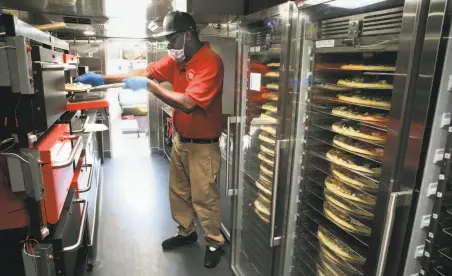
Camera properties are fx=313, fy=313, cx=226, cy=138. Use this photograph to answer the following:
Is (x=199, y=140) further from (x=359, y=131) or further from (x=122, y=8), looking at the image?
(x=359, y=131)

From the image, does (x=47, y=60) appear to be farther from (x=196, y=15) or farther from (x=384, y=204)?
(x=384, y=204)

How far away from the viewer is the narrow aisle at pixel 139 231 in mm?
2588

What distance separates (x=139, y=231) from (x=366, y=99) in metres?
2.57

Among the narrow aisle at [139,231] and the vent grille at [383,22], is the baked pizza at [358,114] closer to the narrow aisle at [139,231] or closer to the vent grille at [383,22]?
the vent grille at [383,22]

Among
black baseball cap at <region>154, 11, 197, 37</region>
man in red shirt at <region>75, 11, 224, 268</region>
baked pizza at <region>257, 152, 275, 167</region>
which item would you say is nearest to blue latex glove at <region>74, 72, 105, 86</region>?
man in red shirt at <region>75, 11, 224, 268</region>

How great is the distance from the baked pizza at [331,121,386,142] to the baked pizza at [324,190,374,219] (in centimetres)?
32

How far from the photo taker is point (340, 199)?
4.98ft

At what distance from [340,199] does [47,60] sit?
160cm

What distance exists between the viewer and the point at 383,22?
1173 millimetres

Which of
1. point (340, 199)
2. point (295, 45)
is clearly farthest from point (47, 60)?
point (340, 199)

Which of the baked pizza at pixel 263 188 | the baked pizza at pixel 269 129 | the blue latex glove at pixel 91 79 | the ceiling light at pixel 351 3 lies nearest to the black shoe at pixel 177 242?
the baked pizza at pixel 263 188

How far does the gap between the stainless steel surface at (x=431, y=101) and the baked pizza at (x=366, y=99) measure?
329 mm

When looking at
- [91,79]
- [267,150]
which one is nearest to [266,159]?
[267,150]

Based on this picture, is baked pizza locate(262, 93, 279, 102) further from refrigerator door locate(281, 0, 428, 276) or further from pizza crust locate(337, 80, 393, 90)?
pizza crust locate(337, 80, 393, 90)
